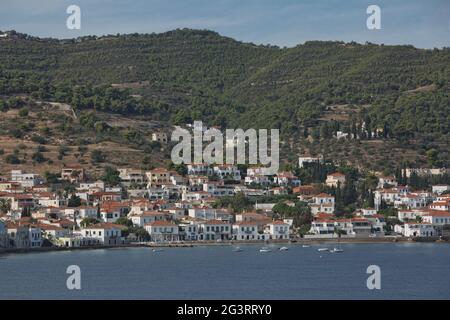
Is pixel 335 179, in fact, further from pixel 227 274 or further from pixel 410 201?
pixel 227 274

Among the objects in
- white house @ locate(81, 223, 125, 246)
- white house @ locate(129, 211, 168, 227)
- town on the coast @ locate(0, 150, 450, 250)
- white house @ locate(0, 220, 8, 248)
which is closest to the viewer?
white house @ locate(0, 220, 8, 248)

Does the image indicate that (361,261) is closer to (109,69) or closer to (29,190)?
(29,190)

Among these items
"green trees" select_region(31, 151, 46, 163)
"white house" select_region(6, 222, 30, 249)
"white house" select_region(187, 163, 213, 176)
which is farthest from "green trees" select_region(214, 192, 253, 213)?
"white house" select_region(6, 222, 30, 249)

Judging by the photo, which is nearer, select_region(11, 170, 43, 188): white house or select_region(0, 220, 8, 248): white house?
select_region(0, 220, 8, 248): white house

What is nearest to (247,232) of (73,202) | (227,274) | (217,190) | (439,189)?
(73,202)

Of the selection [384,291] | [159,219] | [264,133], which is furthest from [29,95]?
[384,291]

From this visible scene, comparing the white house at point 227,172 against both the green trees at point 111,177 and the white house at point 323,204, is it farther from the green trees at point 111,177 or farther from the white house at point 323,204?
the white house at point 323,204

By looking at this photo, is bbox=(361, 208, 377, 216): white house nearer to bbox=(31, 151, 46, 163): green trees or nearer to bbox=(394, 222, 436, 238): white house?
bbox=(394, 222, 436, 238): white house

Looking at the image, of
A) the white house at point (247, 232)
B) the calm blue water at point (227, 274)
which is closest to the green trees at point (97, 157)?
the white house at point (247, 232)
